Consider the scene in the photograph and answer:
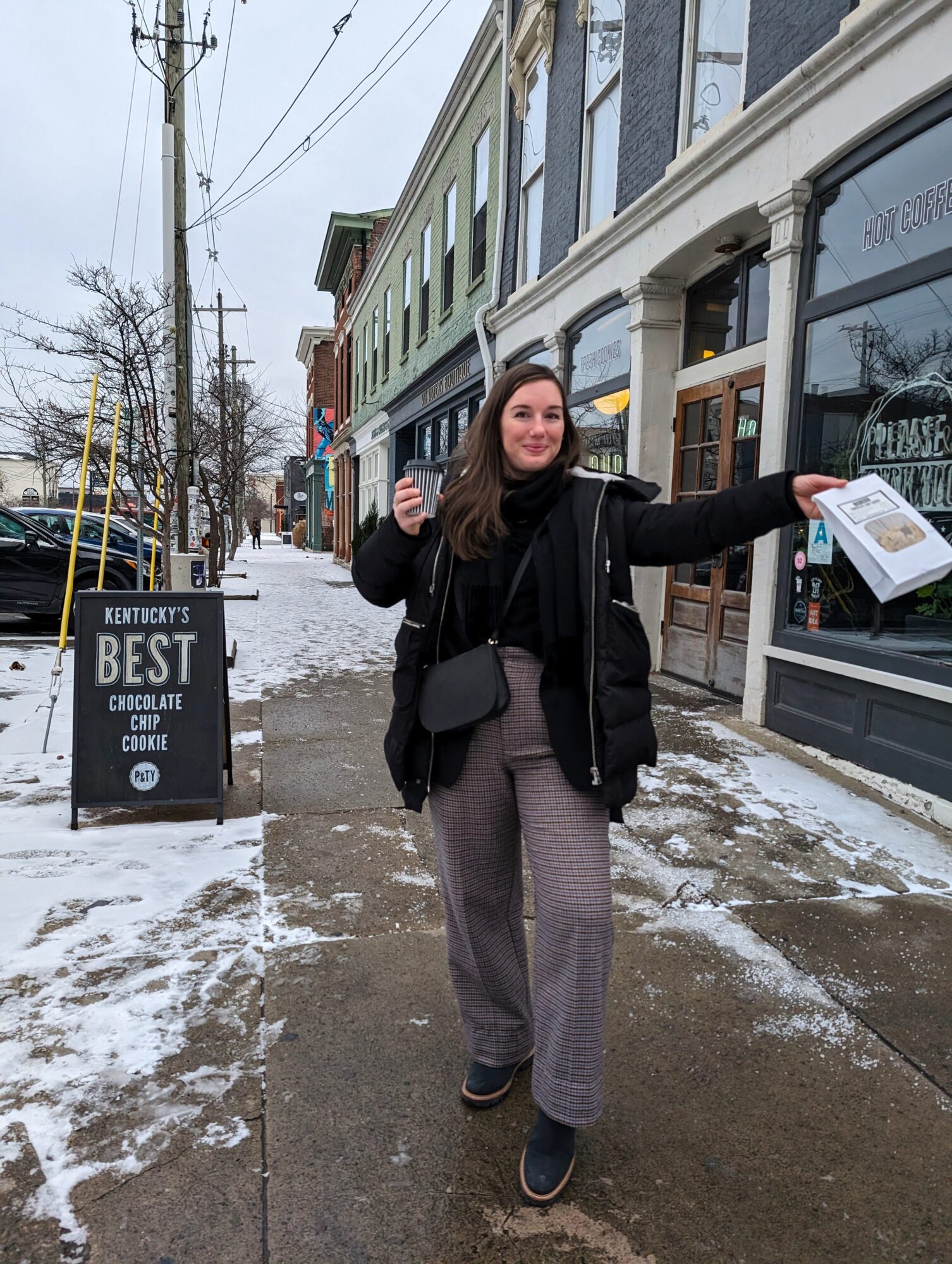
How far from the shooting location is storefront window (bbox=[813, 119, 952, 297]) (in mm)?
4812

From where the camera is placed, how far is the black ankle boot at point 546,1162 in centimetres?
211

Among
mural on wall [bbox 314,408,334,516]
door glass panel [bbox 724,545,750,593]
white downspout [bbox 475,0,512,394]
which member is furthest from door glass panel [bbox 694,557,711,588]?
mural on wall [bbox 314,408,334,516]

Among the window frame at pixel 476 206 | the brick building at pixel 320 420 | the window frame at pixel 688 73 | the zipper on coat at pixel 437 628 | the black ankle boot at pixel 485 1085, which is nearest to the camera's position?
the zipper on coat at pixel 437 628

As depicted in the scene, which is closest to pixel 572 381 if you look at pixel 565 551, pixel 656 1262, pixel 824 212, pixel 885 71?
pixel 824 212

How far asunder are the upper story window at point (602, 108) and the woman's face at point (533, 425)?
25.0 ft

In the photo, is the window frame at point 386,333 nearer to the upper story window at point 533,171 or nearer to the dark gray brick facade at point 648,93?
the upper story window at point 533,171

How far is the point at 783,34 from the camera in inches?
242

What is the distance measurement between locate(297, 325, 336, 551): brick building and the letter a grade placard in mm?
38385

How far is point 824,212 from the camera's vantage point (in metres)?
5.86

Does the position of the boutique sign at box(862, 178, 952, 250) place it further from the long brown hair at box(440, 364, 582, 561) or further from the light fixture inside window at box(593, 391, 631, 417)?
the long brown hair at box(440, 364, 582, 561)

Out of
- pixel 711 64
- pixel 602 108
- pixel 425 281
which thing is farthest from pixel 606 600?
pixel 425 281

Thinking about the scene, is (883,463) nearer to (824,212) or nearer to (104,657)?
(824,212)

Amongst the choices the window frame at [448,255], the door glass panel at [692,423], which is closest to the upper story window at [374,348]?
the window frame at [448,255]

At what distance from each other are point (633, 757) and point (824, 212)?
5.06 meters
